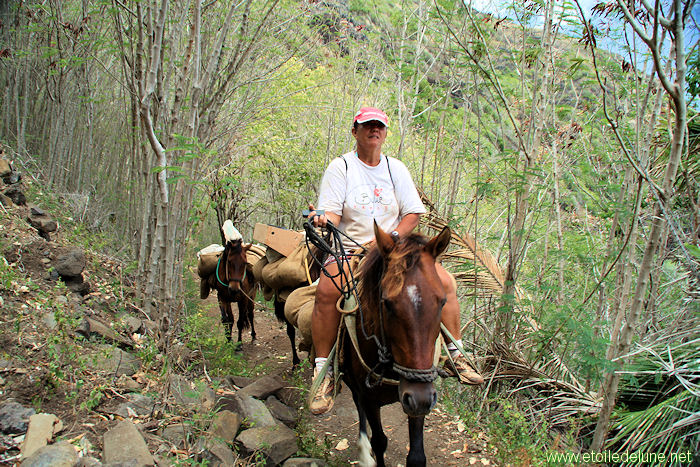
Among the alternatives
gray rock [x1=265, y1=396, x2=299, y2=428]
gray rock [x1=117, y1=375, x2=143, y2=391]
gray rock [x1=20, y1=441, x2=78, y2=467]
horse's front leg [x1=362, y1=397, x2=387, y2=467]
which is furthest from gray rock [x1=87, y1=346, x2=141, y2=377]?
horse's front leg [x1=362, y1=397, x2=387, y2=467]

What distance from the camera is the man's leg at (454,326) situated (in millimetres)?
3322

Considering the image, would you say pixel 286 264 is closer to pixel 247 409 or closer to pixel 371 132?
pixel 247 409

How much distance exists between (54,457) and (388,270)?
2184mm

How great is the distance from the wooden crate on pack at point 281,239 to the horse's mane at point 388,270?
9.36 ft

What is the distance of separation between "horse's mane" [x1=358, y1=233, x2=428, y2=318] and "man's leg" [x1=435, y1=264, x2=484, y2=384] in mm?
453

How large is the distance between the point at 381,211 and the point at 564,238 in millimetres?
2820

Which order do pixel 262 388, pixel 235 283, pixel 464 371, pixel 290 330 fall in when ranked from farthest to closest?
pixel 235 283
pixel 290 330
pixel 262 388
pixel 464 371

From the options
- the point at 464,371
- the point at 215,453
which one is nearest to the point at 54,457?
the point at 215,453

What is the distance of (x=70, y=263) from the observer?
473 centimetres

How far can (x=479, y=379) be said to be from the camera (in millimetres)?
3500

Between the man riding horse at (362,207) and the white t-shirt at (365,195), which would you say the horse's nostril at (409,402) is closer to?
the man riding horse at (362,207)

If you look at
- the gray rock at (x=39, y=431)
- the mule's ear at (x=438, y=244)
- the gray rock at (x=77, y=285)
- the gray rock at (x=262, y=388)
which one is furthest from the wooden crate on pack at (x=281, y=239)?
the gray rock at (x=39, y=431)

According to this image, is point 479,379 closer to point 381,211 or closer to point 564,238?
point 381,211

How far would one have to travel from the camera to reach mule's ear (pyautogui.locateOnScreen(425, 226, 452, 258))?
2760 millimetres
